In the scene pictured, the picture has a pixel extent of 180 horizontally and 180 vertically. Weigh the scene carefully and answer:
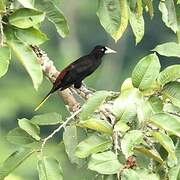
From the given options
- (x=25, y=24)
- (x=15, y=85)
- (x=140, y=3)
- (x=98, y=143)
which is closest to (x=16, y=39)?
(x=25, y=24)

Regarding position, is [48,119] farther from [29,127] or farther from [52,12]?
[52,12]

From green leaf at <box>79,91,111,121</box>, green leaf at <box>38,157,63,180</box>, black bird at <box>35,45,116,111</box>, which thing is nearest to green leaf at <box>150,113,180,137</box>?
green leaf at <box>79,91,111,121</box>

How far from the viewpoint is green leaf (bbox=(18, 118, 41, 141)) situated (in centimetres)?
230

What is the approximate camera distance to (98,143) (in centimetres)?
215

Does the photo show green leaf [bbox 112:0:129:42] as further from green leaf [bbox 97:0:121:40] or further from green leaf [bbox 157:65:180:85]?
green leaf [bbox 157:65:180:85]

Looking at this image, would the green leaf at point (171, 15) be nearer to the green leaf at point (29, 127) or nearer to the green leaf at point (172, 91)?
the green leaf at point (172, 91)

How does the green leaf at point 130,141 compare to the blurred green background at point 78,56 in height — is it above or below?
above

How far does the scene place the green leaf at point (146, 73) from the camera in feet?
7.28

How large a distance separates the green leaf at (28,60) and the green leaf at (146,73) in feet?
0.76

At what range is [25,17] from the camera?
2.11m

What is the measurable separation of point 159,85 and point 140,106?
13 cm

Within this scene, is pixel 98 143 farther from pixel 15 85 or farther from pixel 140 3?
pixel 15 85

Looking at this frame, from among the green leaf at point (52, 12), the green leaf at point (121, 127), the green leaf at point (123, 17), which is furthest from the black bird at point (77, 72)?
the green leaf at point (121, 127)

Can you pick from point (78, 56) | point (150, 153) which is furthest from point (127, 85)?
point (78, 56)
